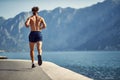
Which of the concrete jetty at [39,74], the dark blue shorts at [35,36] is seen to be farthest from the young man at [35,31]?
the concrete jetty at [39,74]

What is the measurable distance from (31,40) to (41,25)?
2.37 ft

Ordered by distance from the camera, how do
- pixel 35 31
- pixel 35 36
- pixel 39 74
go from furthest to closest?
pixel 35 31, pixel 35 36, pixel 39 74

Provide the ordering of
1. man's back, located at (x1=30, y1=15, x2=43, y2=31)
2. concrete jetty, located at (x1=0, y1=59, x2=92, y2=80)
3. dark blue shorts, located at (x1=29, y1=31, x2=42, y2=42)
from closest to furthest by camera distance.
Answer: concrete jetty, located at (x1=0, y1=59, x2=92, y2=80) → dark blue shorts, located at (x1=29, y1=31, x2=42, y2=42) → man's back, located at (x1=30, y1=15, x2=43, y2=31)

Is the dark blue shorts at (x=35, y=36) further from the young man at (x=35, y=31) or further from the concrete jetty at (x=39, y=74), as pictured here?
the concrete jetty at (x=39, y=74)

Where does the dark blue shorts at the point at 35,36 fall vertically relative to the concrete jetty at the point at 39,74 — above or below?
above

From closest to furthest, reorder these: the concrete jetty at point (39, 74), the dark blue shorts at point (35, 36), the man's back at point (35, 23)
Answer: the concrete jetty at point (39, 74)
the dark blue shorts at point (35, 36)
the man's back at point (35, 23)

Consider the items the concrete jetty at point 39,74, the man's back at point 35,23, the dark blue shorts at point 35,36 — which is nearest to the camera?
Result: the concrete jetty at point 39,74

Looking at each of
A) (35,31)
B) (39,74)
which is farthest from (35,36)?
(39,74)

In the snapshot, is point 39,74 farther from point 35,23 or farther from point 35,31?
point 35,23

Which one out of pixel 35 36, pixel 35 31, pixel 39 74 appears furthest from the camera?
pixel 35 31

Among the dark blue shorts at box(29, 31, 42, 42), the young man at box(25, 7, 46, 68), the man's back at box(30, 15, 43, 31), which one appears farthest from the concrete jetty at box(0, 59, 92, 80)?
the man's back at box(30, 15, 43, 31)

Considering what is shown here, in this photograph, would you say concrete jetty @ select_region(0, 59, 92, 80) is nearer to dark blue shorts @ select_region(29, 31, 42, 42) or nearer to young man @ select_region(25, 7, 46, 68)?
young man @ select_region(25, 7, 46, 68)

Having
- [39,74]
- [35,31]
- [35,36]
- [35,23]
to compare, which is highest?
[35,23]

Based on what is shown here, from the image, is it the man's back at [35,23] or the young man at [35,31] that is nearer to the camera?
the young man at [35,31]
